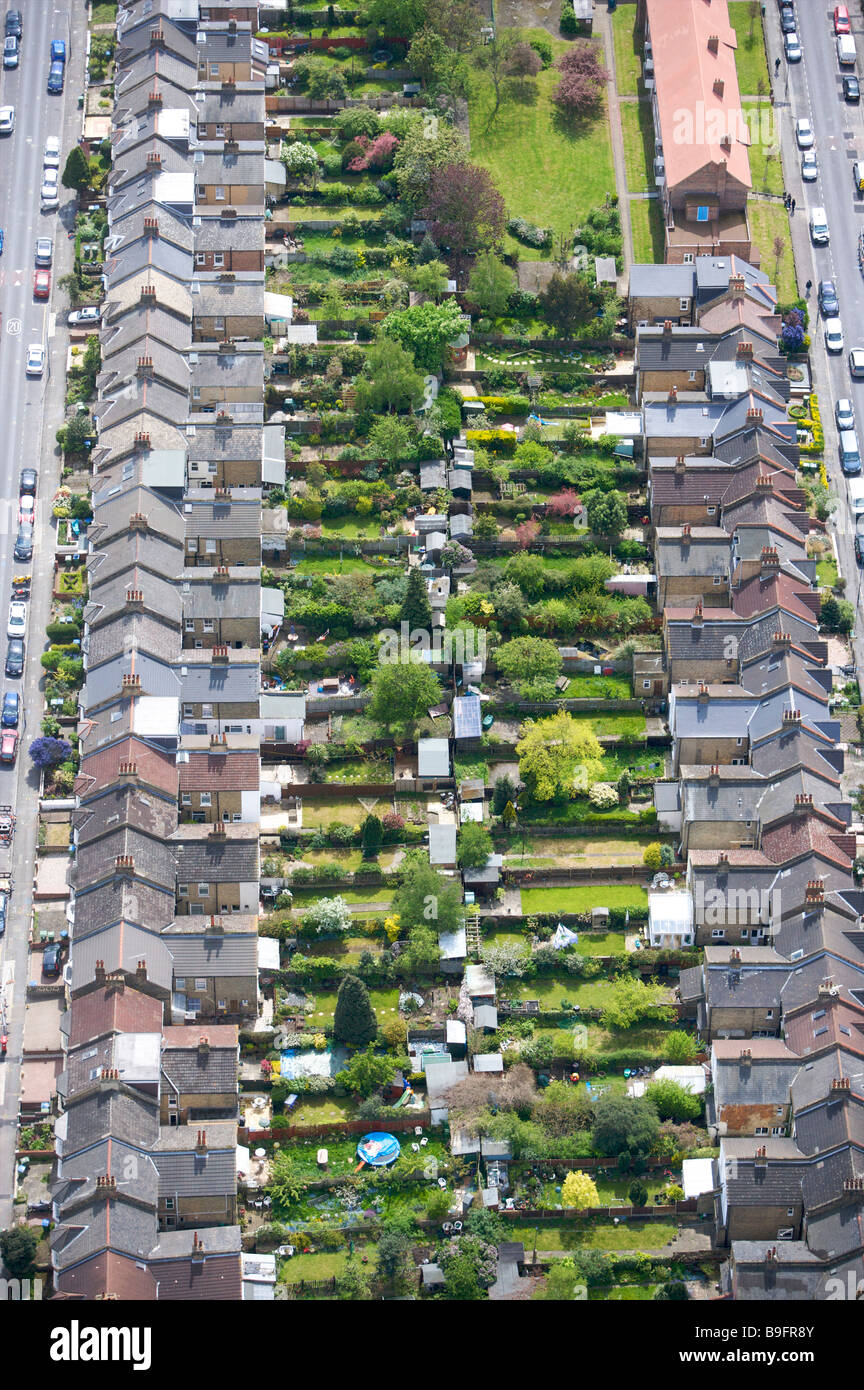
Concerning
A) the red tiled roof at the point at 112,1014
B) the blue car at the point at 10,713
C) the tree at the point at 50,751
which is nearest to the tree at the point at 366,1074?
the red tiled roof at the point at 112,1014

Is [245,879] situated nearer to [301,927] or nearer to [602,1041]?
[301,927]

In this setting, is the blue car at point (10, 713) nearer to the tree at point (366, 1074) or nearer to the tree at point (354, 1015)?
the tree at point (354, 1015)

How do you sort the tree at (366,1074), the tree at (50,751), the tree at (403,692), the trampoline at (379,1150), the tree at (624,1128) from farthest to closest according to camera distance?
the tree at (403,692) → the tree at (50,751) → the tree at (366,1074) → the trampoline at (379,1150) → the tree at (624,1128)

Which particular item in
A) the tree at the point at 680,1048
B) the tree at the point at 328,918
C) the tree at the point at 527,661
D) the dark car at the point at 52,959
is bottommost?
the tree at the point at 680,1048

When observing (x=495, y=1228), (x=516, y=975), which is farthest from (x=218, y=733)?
(x=495, y=1228)

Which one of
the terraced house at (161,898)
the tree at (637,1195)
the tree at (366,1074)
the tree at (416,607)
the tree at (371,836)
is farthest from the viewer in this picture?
the tree at (416,607)

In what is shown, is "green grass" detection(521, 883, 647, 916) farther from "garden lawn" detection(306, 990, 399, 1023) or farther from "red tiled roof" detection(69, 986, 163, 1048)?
"red tiled roof" detection(69, 986, 163, 1048)

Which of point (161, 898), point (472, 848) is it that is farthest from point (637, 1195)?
point (161, 898)
